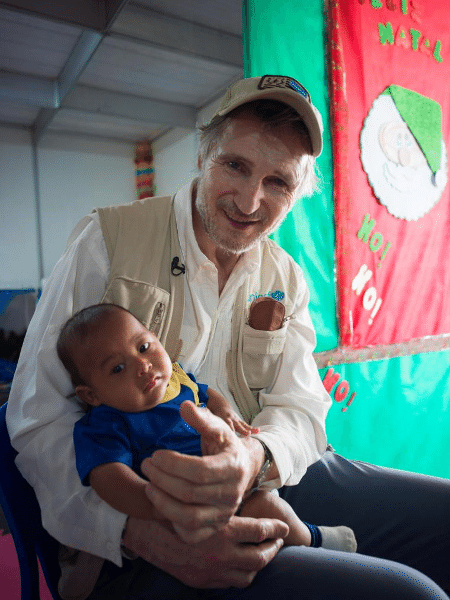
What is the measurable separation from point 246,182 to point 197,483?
82cm

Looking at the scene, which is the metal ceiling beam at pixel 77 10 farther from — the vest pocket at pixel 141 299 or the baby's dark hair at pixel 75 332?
the baby's dark hair at pixel 75 332

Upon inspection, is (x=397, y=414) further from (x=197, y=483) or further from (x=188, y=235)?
(x=197, y=483)

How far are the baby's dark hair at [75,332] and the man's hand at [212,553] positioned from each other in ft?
1.20

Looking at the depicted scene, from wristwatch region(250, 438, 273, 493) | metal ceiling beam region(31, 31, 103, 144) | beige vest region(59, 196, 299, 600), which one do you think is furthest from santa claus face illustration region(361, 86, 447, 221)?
metal ceiling beam region(31, 31, 103, 144)

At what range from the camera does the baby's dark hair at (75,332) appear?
99 cm

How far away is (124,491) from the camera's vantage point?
0.86 meters

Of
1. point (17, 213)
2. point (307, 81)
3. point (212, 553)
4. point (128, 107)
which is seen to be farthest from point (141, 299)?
point (17, 213)

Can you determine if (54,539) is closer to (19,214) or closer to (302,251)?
(302,251)

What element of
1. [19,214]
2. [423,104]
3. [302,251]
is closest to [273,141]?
[302,251]

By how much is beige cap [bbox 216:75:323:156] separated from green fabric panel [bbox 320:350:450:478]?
1.26 m

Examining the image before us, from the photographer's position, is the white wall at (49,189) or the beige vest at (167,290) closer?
the beige vest at (167,290)

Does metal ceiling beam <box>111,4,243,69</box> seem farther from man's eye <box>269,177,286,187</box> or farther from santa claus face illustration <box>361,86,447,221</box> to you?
man's eye <box>269,177,286,187</box>

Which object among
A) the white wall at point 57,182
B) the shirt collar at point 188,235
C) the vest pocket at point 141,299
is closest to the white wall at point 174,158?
the white wall at point 57,182

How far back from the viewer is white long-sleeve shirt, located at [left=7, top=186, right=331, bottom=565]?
913 mm
